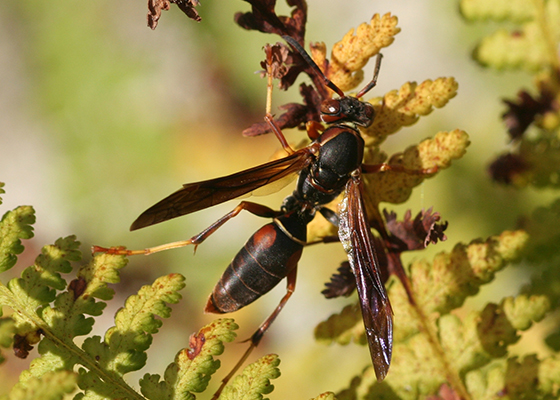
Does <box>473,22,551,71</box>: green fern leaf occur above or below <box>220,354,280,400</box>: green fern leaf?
above

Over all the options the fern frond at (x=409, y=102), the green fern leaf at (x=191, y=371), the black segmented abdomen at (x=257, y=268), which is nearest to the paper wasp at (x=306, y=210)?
the black segmented abdomen at (x=257, y=268)

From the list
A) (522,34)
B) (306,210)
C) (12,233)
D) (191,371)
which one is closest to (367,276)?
(306,210)

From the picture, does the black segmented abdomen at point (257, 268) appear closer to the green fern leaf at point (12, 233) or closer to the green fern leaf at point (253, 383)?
the green fern leaf at point (253, 383)

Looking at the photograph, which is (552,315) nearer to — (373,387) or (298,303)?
(373,387)

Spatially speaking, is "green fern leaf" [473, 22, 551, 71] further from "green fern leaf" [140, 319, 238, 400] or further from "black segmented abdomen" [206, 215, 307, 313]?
"green fern leaf" [140, 319, 238, 400]

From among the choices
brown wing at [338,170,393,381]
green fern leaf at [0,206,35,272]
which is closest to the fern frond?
brown wing at [338,170,393,381]

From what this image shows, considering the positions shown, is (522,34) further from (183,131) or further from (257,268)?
(183,131)

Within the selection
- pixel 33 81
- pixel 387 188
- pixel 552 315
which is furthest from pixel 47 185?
pixel 552 315
